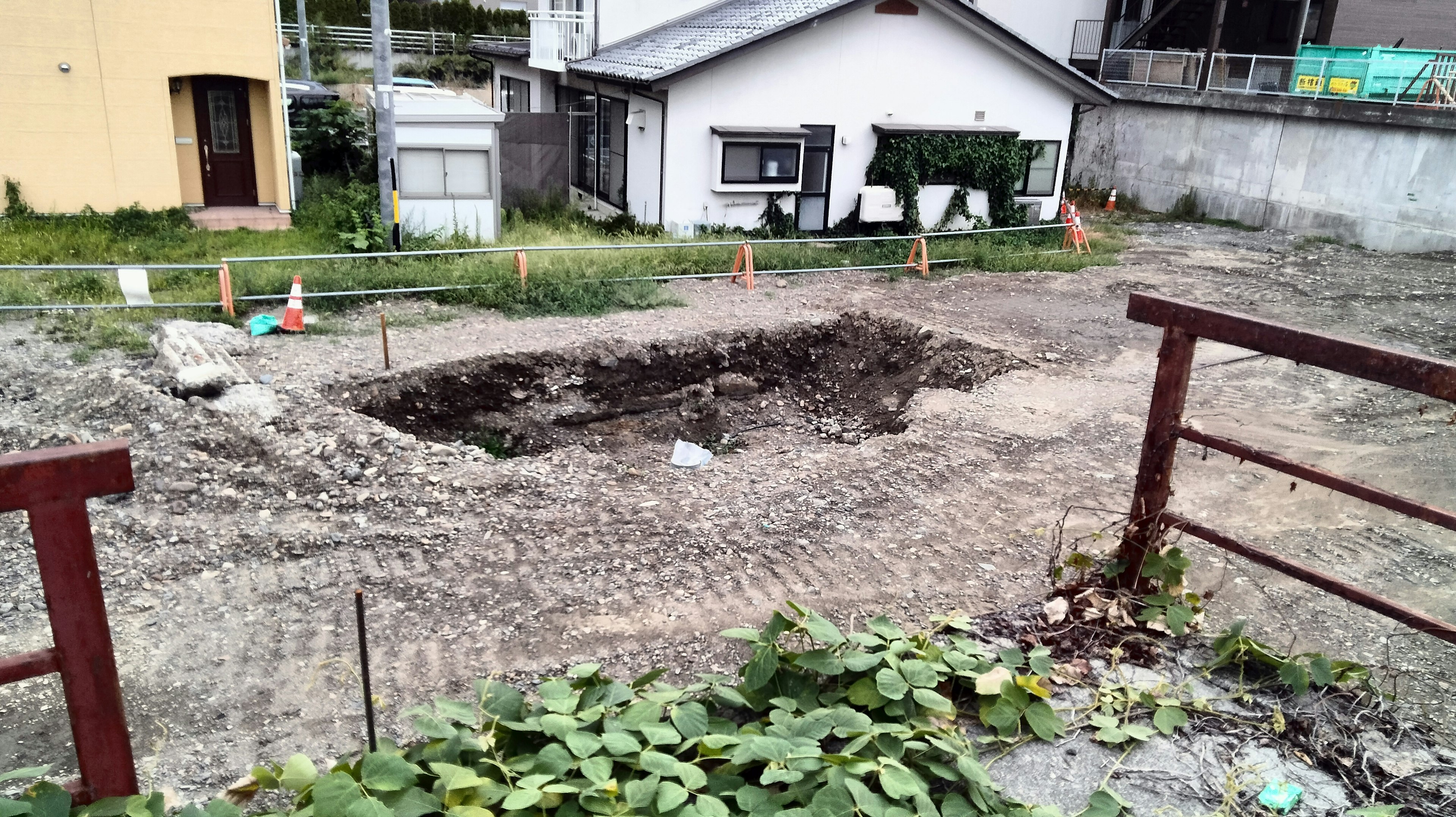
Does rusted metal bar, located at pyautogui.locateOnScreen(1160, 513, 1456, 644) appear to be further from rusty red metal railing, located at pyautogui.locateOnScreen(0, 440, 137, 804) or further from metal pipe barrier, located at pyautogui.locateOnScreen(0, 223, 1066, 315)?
metal pipe barrier, located at pyautogui.locateOnScreen(0, 223, 1066, 315)

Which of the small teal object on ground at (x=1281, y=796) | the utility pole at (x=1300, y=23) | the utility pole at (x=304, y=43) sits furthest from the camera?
the utility pole at (x=304, y=43)

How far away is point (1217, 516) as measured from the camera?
802 cm

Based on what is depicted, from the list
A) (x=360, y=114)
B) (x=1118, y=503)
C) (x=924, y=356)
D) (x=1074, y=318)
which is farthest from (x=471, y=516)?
(x=360, y=114)

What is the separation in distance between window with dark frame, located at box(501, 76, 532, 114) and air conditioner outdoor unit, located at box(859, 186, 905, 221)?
33.3 feet

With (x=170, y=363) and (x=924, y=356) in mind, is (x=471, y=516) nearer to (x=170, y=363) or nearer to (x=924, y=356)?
(x=170, y=363)

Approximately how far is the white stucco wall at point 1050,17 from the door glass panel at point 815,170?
12332mm

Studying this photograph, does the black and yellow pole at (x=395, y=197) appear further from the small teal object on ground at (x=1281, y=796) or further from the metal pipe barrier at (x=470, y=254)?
the small teal object on ground at (x=1281, y=796)

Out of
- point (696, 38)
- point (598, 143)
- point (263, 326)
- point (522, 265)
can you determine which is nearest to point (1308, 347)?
point (263, 326)

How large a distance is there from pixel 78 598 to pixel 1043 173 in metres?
21.3

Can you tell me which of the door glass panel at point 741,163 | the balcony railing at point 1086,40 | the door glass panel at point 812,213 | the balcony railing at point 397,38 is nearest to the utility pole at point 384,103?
the door glass panel at point 741,163

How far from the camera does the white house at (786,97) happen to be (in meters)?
17.8

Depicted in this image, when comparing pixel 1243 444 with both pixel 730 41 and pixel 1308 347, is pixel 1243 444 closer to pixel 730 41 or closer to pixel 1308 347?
pixel 1308 347

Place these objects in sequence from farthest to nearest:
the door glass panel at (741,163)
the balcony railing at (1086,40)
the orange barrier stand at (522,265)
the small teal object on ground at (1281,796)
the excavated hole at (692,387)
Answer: the balcony railing at (1086,40), the door glass panel at (741,163), the orange barrier stand at (522,265), the excavated hole at (692,387), the small teal object on ground at (1281,796)

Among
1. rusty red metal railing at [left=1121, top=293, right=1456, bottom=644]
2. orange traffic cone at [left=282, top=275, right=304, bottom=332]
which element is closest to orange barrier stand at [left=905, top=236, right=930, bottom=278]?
orange traffic cone at [left=282, top=275, right=304, bottom=332]
